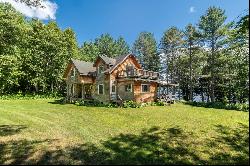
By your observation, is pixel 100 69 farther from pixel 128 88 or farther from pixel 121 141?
pixel 121 141

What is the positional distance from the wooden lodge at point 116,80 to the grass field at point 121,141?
12842 mm

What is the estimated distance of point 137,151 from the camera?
13.4 m

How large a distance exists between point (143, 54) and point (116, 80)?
35.3 meters

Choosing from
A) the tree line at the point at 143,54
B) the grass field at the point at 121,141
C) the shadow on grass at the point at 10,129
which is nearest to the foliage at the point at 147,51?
the tree line at the point at 143,54

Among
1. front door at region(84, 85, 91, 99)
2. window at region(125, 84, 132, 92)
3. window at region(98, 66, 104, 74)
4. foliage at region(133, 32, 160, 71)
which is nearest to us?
window at region(125, 84, 132, 92)

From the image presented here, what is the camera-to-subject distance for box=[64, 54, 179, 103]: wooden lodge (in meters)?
35.0

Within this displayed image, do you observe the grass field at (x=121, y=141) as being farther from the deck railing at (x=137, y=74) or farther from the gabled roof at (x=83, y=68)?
the gabled roof at (x=83, y=68)

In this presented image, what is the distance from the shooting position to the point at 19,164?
11.4 m

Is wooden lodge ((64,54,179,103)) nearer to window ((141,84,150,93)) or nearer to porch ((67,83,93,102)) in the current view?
window ((141,84,150,93))

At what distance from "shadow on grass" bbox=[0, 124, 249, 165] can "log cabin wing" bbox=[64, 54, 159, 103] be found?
59.6 ft

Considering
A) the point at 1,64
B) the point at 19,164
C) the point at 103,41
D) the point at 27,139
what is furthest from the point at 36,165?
the point at 103,41

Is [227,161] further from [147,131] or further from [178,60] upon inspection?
[178,60]

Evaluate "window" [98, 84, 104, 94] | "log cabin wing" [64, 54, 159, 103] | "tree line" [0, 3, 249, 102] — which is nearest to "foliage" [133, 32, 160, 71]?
"tree line" [0, 3, 249, 102]

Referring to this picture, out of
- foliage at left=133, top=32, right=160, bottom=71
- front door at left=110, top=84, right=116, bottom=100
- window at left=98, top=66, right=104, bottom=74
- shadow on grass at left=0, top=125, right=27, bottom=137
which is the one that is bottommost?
shadow on grass at left=0, top=125, right=27, bottom=137
